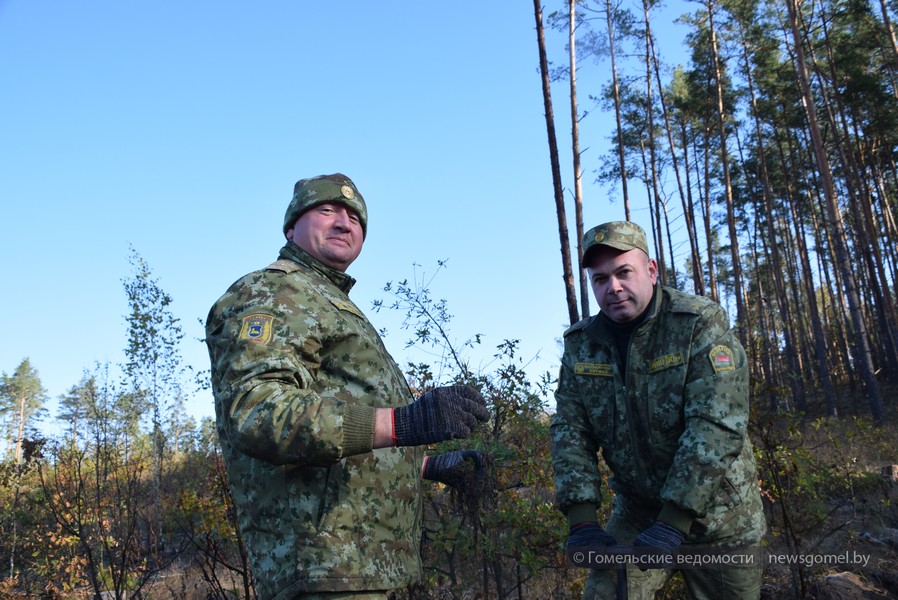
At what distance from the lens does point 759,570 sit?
2.77m

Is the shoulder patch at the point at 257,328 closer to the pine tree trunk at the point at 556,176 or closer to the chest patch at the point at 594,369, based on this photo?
the chest patch at the point at 594,369

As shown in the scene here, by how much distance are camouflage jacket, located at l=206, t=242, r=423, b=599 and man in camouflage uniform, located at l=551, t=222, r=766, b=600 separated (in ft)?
3.08

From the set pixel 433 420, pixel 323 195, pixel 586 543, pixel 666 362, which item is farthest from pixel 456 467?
pixel 323 195

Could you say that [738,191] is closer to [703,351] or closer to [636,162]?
[636,162]

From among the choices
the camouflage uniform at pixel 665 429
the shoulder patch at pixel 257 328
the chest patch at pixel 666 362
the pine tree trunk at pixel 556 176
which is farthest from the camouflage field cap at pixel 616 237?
the pine tree trunk at pixel 556 176

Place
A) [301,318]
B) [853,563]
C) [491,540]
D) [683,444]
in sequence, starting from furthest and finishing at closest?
[853,563], [491,540], [683,444], [301,318]

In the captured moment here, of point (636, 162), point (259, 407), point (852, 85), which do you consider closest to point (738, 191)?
point (636, 162)

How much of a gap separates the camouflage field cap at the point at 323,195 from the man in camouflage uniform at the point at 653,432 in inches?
44.7

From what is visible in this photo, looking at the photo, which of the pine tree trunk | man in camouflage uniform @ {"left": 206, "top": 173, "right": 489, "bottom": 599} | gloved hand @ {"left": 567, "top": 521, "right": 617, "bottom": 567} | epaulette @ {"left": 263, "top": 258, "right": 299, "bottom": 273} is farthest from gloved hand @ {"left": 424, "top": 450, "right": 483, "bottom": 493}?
the pine tree trunk

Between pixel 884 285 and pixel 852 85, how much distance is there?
20.6ft

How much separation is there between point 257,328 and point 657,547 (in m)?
1.74

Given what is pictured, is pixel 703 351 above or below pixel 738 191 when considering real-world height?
below

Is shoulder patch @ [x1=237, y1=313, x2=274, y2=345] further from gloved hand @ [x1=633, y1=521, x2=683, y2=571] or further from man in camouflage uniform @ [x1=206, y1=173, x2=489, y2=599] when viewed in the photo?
gloved hand @ [x1=633, y1=521, x2=683, y2=571]

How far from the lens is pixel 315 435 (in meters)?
1.84
